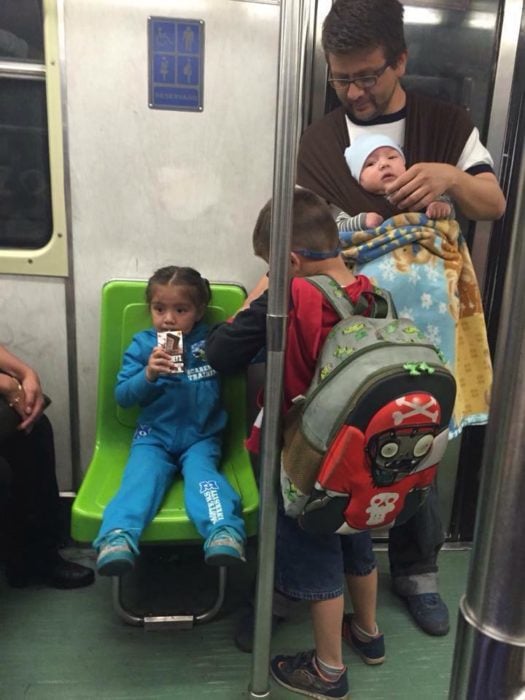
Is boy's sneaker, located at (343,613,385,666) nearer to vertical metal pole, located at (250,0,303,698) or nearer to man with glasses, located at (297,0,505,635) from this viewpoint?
man with glasses, located at (297,0,505,635)

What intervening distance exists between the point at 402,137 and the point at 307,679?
165 cm

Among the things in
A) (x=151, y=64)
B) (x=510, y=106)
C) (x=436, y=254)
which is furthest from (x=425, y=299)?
(x=151, y=64)

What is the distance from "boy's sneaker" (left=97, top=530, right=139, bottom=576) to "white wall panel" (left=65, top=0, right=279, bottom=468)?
0.82 m

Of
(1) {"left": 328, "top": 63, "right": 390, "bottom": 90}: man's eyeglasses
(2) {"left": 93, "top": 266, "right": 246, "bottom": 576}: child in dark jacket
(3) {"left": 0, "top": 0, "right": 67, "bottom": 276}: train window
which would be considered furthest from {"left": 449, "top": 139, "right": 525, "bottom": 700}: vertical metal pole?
(3) {"left": 0, "top": 0, "right": 67, "bottom": 276}: train window

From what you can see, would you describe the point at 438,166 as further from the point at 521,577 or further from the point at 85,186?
the point at 521,577

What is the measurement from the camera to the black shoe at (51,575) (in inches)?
85.7

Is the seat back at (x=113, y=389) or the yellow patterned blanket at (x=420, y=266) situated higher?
the yellow patterned blanket at (x=420, y=266)

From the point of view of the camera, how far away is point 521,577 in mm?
399

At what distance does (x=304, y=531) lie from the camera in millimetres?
1659

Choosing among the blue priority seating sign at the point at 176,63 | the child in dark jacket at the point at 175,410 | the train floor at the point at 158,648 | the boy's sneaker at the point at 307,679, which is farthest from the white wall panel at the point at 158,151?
the boy's sneaker at the point at 307,679

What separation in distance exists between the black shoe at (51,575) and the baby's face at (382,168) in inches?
65.2

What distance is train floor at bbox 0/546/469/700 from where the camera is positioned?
71.1 inches

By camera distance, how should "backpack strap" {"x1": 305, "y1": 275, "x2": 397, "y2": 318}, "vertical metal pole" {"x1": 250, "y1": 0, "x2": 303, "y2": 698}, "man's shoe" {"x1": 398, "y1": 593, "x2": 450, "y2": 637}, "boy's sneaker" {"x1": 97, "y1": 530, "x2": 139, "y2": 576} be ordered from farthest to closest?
"man's shoe" {"x1": 398, "y1": 593, "x2": 450, "y2": 637}, "boy's sneaker" {"x1": 97, "y1": 530, "x2": 139, "y2": 576}, "backpack strap" {"x1": 305, "y1": 275, "x2": 397, "y2": 318}, "vertical metal pole" {"x1": 250, "y1": 0, "x2": 303, "y2": 698}

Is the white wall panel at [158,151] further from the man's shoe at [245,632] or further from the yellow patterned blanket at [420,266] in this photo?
the man's shoe at [245,632]
